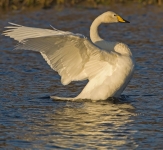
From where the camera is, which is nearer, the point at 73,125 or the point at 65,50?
the point at 73,125

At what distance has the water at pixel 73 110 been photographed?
279 inches

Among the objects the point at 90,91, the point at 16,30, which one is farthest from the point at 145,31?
the point at 16,30

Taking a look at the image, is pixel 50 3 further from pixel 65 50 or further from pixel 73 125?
pixel 73 125

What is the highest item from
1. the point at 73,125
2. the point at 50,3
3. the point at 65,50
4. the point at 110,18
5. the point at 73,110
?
the point at 110,18

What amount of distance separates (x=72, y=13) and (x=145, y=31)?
396cm

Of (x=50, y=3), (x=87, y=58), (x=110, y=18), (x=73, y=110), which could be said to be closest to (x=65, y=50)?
(x=87, y=58)

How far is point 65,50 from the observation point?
9086mm

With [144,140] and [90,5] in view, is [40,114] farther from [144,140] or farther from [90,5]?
[90,5]

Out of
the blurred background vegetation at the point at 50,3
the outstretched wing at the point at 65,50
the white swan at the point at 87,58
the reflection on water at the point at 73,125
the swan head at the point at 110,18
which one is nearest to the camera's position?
the reflection on water at the point at 73,125

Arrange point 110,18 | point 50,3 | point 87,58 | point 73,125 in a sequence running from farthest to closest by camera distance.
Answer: point 50,3
point 110,18
point 87,58
point 73,125

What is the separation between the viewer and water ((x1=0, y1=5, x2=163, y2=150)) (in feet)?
23.2

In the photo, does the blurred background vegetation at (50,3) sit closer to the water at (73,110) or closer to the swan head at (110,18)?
the water at (73,110)

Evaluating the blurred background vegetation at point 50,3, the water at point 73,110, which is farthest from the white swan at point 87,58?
the blurred background vegetation at point 50,3

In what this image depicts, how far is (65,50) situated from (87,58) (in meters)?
0.48
